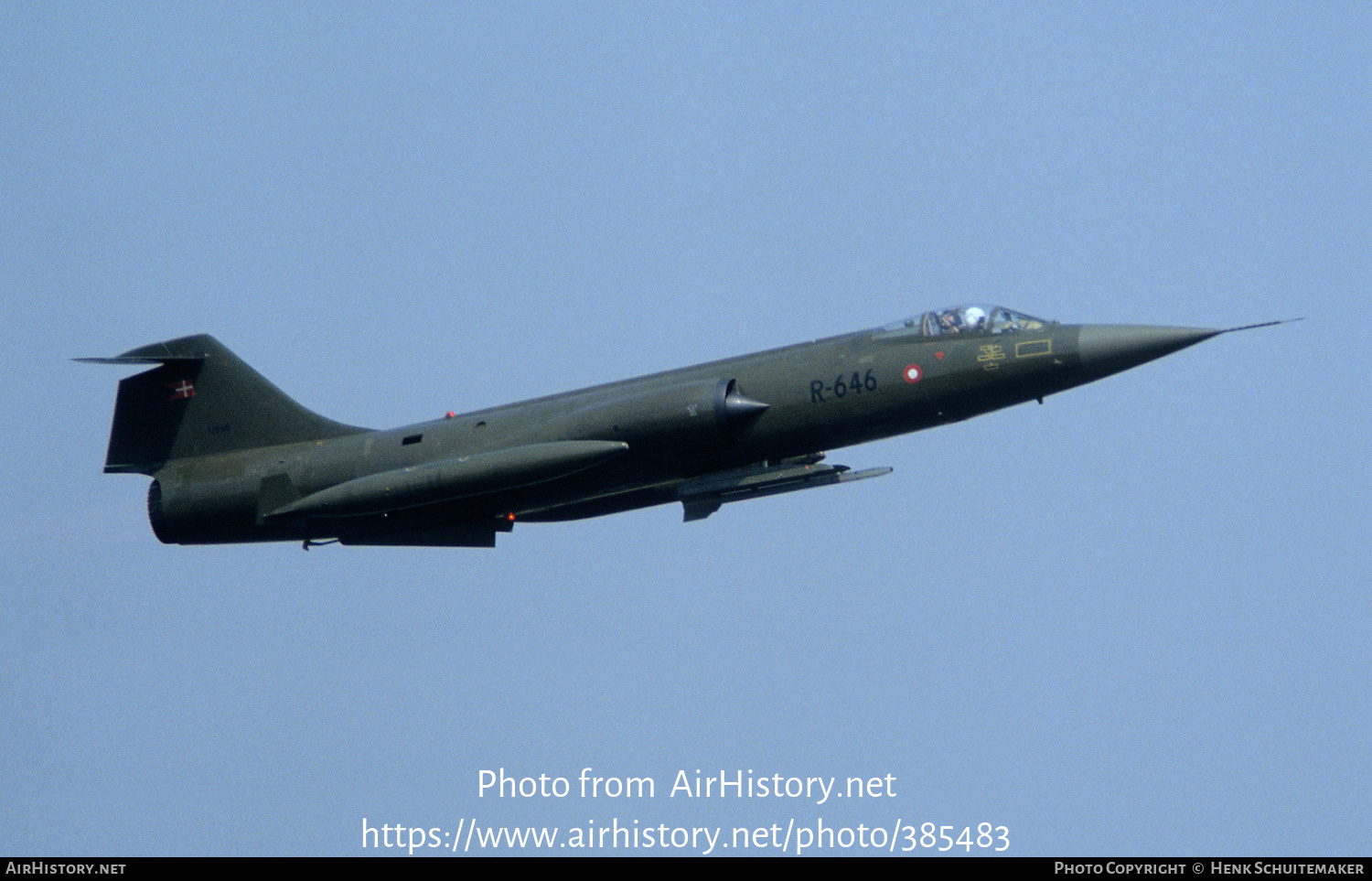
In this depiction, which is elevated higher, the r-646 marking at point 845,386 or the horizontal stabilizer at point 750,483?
the r-646 marking at point 845,386

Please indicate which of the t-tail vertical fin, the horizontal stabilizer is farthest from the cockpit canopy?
the t-tail vertical fin

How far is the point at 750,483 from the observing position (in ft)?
98.3

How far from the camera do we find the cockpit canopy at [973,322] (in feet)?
96.3

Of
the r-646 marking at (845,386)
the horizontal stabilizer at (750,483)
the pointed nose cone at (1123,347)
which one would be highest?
the pointed nose cone at (1123,347)

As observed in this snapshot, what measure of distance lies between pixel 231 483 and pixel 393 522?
306 centimetres

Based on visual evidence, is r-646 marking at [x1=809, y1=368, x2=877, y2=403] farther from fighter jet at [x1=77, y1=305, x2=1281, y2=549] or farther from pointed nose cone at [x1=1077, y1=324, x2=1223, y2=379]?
pointed nose cone at [x1=1077, y1=324, x2=1223, y2=379]

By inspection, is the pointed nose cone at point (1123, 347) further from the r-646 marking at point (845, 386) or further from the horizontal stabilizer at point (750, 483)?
the horizontal stabilizer at point (750, 483)

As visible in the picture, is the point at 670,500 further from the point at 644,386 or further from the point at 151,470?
the point at 151,470

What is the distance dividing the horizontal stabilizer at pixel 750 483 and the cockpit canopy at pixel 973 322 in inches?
98.9

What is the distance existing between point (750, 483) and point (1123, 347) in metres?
6.04

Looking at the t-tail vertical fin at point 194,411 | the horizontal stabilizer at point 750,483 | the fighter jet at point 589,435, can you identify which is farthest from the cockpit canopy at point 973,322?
the t-tail vertical fin at point 194,411

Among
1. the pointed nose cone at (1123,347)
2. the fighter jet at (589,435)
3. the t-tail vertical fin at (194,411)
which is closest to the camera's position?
the pointed nose cone at (1123,347)
